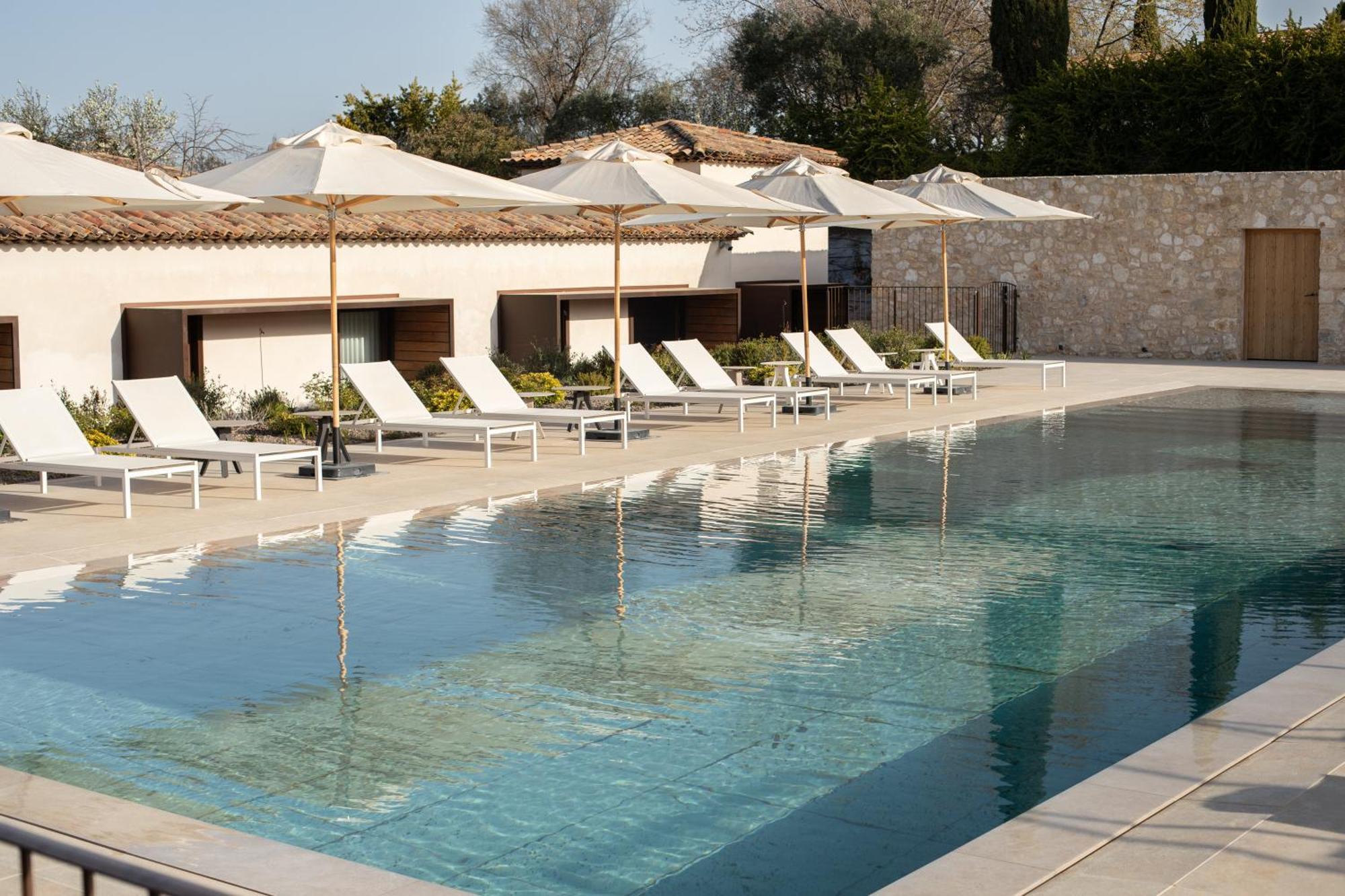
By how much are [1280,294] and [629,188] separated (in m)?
15.4

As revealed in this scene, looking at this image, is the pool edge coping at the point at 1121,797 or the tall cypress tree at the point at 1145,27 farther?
the tall cypress tree at the point at 1145,27

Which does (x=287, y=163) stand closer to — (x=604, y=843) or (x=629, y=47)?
(x=604, y=843)

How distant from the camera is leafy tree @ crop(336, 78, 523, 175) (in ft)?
134

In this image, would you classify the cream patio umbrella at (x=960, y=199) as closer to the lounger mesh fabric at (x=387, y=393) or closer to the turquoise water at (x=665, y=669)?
the lounger mesh fabric at (x=387, y=393)

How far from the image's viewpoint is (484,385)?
15453 mm

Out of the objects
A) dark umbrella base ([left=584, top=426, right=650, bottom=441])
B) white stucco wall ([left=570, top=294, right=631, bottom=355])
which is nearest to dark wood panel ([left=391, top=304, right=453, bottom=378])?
white stucco wall ([left=570, top=294, right=631, bottom=355])

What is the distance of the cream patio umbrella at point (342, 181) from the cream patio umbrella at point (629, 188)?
149 centimetres

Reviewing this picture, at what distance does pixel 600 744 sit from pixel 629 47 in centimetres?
5058

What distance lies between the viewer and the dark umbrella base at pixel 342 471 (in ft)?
43.1

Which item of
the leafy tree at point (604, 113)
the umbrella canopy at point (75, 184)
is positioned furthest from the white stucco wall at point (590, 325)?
the leafy tree at point (604, 113)

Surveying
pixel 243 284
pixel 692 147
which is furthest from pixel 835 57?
pixel 243 284

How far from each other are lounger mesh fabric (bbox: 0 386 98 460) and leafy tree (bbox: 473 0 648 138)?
42571 millimetres

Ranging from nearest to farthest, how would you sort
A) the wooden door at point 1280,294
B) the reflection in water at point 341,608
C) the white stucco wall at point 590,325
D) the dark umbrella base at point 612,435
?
1. the reflection in water at point 341,608
2. the dark umbrella base at point 612,435
3. the white stucco wall at point 590,325
4. the wooden door at point 1280,294

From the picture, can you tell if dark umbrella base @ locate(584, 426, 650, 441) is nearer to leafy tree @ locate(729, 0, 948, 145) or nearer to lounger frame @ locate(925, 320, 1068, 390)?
lounger frame @ locate(925, 320, 1068, 390)
